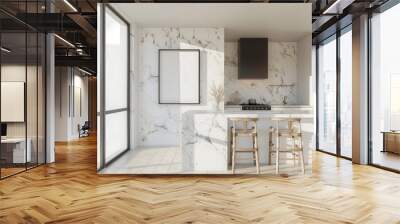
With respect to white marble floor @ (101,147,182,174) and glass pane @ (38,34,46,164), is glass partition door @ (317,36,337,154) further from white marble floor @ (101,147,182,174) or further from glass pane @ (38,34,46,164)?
glass pane @ (38,34,46,164)

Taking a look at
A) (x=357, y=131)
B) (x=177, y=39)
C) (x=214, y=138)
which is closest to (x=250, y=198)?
(x=214, y=138)

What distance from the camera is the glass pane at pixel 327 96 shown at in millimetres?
8523

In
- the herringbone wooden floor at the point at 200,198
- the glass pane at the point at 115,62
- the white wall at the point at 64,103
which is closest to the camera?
the herringbone wooden floor at the point at 200,198

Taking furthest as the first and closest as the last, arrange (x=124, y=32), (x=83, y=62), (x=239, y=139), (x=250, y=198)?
(x=83, y=62) < (x=124, y=32) < (x=239, y=139) < (x=250, y=198)

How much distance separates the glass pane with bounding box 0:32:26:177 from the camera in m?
5.88

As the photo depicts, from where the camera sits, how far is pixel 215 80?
816cm

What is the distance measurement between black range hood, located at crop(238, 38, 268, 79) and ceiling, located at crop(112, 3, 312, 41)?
247 mm

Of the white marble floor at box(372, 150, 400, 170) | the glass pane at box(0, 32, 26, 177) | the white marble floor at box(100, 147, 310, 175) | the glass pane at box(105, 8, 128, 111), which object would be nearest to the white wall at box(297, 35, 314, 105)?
the white marble floor at box(372, 150, 400, 170)

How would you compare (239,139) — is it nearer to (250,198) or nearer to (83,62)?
Answer: (250,198)

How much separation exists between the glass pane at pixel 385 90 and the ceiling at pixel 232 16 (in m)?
1.26

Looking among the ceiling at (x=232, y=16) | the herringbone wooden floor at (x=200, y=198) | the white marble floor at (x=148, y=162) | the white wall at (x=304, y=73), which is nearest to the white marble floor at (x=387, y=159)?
the herringbone wooden floor at (x=200, y=198)

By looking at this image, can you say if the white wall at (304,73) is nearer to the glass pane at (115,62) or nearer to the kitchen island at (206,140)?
the kitchen island at (206,140)

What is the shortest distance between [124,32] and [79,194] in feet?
13.0

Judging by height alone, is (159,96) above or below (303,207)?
above
